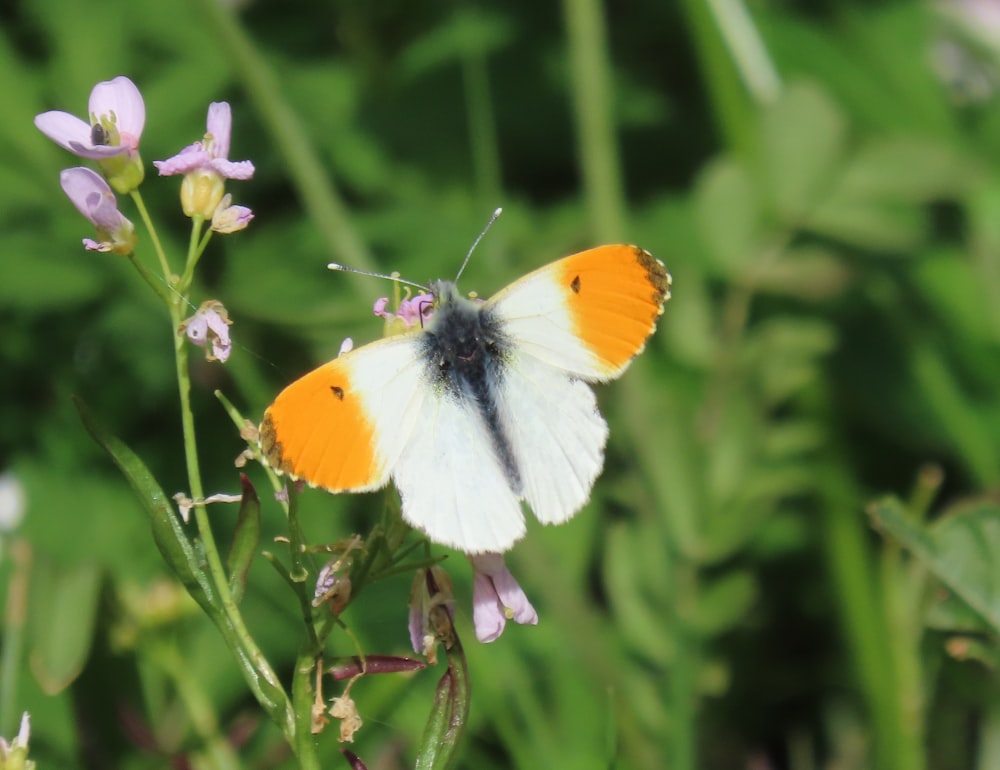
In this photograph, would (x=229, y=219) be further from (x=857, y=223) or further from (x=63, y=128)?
(x=857, y=223)

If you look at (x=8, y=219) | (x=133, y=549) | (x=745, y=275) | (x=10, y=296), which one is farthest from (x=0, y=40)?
(x=745, y=275)

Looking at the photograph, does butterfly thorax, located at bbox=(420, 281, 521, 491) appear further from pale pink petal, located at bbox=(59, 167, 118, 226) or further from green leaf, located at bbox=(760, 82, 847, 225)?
green leaf, located at bbox=(760, 82, 847, 225)

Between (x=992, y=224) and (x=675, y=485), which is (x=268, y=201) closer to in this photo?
(x=675, y=485)

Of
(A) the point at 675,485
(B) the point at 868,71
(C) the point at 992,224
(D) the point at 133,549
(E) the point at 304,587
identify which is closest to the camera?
(E) the point at 304,587

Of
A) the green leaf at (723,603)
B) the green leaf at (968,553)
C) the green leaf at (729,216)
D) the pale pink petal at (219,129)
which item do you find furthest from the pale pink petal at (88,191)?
the green leaf at (729,216)

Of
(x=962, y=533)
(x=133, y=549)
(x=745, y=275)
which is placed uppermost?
(x=962, y=533)
